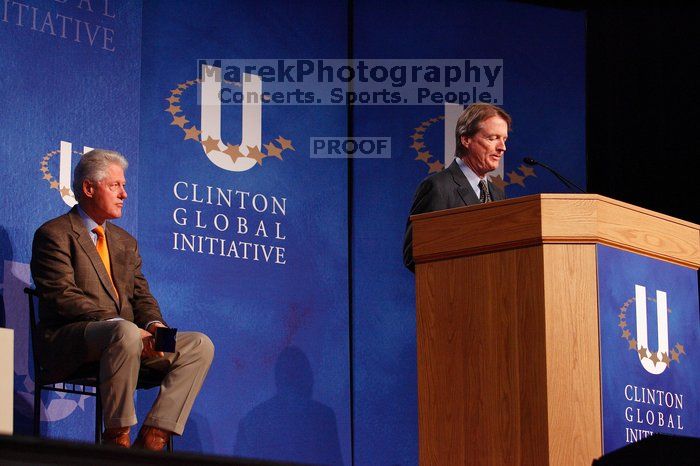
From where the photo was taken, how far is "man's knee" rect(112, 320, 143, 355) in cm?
374

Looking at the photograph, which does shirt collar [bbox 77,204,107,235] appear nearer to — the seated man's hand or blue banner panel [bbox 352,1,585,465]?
the seated man's hand

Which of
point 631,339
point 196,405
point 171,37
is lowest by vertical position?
point 196,405

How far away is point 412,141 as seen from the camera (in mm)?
5660

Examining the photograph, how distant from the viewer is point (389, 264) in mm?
5520

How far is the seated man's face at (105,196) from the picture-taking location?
13.6ft

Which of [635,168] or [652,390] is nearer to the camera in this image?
[652,390]

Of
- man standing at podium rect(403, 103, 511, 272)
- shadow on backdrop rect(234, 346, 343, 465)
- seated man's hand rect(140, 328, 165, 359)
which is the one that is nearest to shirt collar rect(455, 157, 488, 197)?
man standing at podium rect(403, 103, 511, 272)

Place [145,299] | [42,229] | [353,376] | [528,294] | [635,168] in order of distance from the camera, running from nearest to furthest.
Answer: [528,294] < [42,229] < [145,299] < [353,376] < [635,168]

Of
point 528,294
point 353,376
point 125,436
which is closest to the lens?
point 528,294

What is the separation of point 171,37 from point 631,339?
284 cm

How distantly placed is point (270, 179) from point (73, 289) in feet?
5.22

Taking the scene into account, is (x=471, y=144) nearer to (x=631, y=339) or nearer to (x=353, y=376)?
(x=631, y=339)

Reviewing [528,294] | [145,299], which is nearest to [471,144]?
[528,294]

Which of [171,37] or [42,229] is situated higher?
[171,37]
